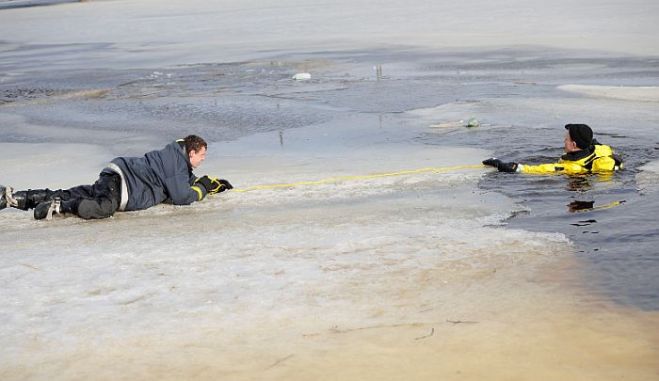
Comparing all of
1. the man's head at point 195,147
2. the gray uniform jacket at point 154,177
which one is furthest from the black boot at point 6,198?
the man's head at point 195,147

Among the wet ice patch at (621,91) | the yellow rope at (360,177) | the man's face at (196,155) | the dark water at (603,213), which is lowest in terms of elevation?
the dark water at (603,213)

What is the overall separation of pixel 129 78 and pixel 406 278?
615 inches

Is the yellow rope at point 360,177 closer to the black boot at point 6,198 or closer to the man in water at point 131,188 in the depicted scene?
the man in water at point 131,188

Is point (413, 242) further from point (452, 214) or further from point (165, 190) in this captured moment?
point (165, 190)

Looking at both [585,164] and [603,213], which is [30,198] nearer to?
[603,213]

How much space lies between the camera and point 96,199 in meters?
8.30

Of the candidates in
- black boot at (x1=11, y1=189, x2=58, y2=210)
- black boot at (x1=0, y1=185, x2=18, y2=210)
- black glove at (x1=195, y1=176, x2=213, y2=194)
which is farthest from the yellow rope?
black boot at (x1=0, y1=185, x2=18, y2=210)

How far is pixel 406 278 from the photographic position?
20.8 feet

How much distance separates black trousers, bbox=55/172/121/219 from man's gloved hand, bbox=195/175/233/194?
2.60 ft

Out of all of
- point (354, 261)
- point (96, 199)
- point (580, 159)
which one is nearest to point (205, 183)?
point (96, 199)

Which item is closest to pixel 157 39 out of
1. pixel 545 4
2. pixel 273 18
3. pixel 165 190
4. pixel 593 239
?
pixel 273 18

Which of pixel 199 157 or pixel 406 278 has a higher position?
pixel 199 157

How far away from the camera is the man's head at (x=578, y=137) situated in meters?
9.39

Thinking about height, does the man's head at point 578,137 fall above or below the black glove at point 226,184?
above
